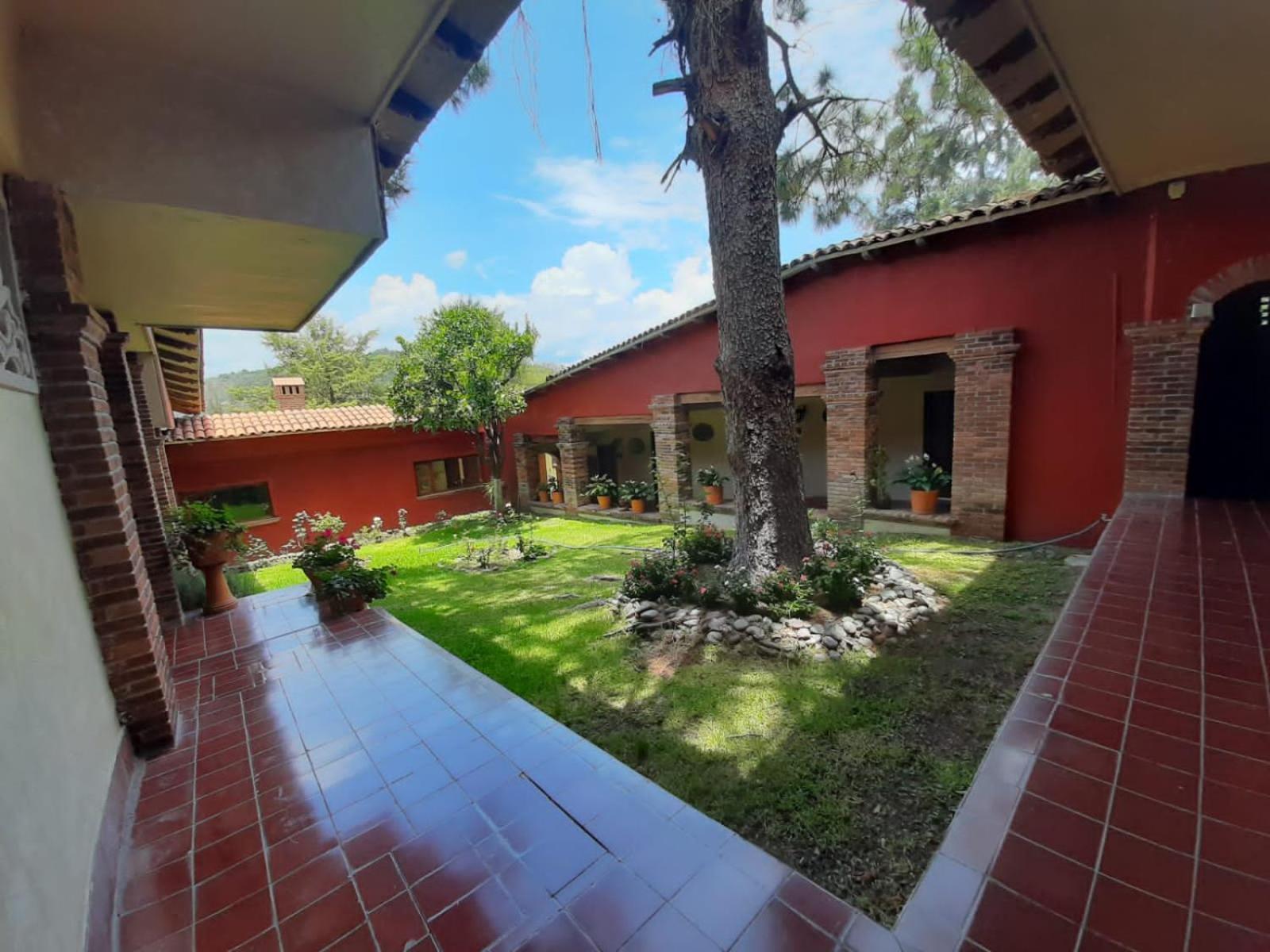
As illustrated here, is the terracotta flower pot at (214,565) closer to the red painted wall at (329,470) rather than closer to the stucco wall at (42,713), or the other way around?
the stucco wall at (42,713)

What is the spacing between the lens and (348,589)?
4.38 meters

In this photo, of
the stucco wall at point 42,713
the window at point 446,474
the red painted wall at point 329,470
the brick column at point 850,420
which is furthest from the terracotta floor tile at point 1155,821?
the window at point 446,474

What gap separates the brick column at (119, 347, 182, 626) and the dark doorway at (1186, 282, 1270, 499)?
8.76 metres

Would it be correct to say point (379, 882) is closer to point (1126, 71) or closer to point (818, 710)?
point (818, 710)

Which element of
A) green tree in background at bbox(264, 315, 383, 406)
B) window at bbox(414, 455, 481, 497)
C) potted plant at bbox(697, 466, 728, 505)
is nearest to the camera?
potted plant at bbox(697, 466, 728, 505)

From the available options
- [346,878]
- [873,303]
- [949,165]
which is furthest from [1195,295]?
[346,878]

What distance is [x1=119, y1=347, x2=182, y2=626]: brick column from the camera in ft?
12.5

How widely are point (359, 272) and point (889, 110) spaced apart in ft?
24.4

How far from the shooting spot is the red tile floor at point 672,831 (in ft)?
4.32

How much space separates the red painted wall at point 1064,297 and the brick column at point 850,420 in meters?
0.28

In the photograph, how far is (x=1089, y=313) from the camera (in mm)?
4941

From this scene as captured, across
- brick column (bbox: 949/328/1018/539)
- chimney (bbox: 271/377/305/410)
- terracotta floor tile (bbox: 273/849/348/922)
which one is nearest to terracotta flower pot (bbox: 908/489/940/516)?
brick column (bbox: 949/328/1018/539)

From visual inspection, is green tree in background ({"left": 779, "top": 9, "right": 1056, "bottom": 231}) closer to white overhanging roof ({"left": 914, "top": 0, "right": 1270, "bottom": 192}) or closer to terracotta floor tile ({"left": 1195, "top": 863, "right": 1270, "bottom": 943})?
white overhanging roof ({"left": 914, "top": 0, "right": 1270, "bottom": 192})

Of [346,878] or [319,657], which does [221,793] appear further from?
[319,657]
